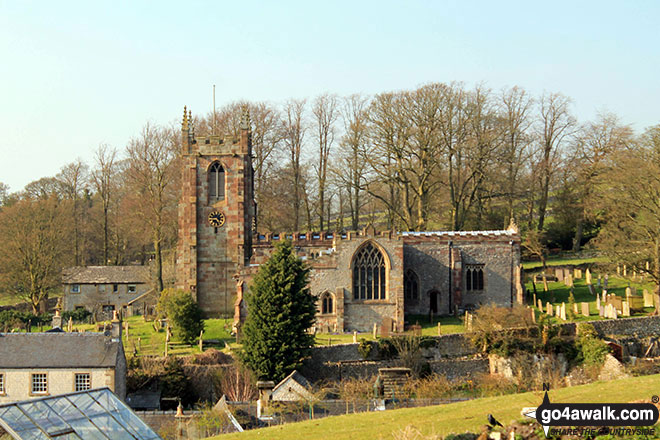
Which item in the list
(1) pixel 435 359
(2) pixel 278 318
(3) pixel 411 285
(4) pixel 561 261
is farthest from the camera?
(4) pixel 561 261

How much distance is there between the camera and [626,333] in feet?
130

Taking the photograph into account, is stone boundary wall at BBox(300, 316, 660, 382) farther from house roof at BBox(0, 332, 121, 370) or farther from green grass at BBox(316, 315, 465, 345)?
house roof at BBox(0, 332, 121, 370)

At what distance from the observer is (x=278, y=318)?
3647 centimetres

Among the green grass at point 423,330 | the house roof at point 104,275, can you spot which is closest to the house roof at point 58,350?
the green grass at point 423,330

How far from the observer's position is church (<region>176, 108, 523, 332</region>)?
42062 mm

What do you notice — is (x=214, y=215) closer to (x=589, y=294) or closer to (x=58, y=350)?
(x=58, y=350)

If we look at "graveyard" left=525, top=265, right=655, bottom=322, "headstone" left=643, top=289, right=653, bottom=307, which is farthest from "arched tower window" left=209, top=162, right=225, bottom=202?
"headstone" left=643, top=289, right=653, bottom=307

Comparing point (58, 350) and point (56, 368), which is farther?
point (58, 350)

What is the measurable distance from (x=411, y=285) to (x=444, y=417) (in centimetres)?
2127

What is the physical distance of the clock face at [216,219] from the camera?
4553 cm

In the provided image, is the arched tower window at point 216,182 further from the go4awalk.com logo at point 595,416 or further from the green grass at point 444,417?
the go4awalk.com logo at point 595,416

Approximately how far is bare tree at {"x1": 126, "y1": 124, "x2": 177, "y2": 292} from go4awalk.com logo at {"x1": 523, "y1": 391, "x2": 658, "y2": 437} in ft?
119

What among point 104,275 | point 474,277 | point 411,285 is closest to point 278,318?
point 411,285

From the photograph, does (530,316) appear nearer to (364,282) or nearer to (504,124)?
(364,282)
